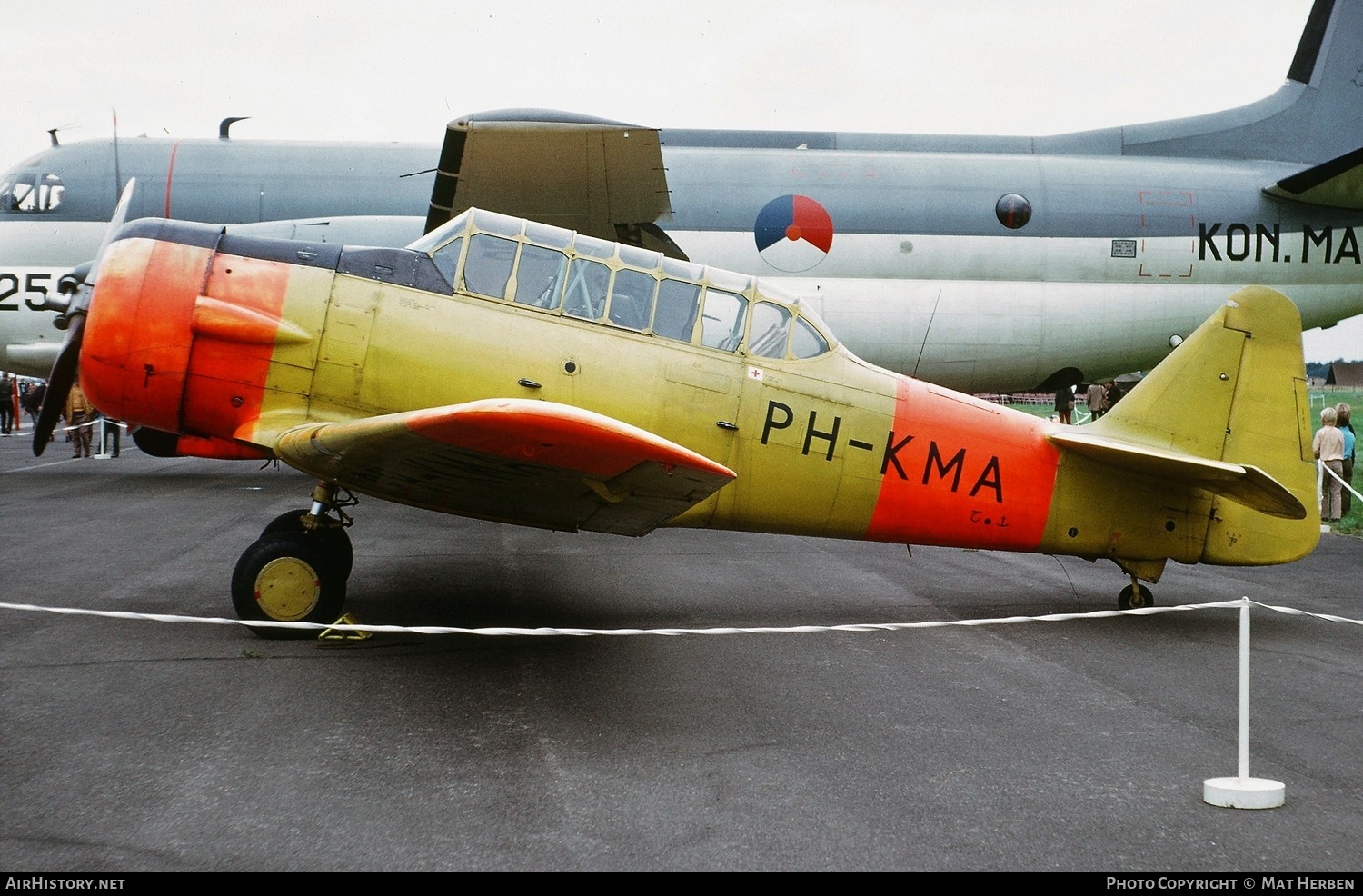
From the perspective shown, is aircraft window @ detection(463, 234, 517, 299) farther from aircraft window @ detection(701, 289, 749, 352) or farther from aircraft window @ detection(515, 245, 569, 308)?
aircraft window @ detection(701, 289, 749, 352)

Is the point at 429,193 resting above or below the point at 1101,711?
above

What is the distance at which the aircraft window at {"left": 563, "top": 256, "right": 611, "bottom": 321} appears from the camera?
648 cm

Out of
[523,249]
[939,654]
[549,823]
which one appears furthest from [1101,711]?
[523,249]

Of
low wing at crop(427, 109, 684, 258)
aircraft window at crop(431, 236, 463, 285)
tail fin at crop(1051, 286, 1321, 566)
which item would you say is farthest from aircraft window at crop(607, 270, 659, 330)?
low wing at crop(427, 109, 684, 258)

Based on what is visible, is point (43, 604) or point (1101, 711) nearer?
point (1101, 711)

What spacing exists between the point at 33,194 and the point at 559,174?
26.1ft

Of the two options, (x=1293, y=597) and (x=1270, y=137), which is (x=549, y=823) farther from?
(x=1270, y=137)

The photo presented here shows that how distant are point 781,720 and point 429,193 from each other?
12.1 m

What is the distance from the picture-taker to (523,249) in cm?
650

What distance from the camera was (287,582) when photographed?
236 inches

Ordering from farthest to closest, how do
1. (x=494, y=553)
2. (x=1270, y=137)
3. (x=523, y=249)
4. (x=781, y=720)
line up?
(x=1270, y=137), (x=494, y=553), (x=523, y=249), (x=781, y=720)

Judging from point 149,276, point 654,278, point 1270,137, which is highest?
point 1270,137

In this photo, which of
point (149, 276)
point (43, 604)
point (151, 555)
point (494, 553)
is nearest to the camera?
point (149, 276)

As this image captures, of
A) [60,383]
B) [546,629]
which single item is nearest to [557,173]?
[60,383]
